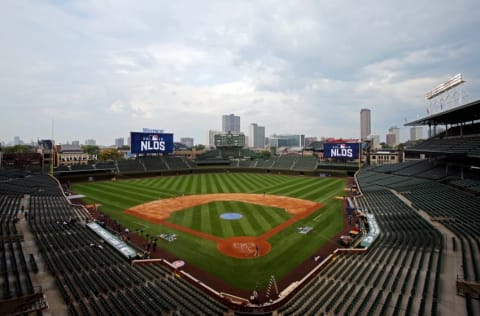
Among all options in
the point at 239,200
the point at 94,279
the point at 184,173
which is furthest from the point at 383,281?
the point at 184,173

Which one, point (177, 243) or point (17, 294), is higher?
point (17, 294)

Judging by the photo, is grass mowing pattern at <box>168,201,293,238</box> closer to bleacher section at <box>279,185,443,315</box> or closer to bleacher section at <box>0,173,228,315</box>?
bleacher section at <box>0,173,228,315</box>

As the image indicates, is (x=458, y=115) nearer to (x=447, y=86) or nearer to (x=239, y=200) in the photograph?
(x=447, y=86)

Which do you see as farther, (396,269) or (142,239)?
(142,239)

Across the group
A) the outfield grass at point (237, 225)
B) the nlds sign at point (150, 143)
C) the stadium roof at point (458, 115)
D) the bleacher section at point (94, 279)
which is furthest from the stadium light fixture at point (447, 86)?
the nlds sign at point (150, 143)

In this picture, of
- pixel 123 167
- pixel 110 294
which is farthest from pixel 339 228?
pixel 123 167

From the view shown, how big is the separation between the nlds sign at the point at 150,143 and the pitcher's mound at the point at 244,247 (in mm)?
50887

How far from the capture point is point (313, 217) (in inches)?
1139

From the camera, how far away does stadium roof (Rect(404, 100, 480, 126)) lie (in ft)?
92.6

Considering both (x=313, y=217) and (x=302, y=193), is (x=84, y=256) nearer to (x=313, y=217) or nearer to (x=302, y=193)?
(x=313, y=217)

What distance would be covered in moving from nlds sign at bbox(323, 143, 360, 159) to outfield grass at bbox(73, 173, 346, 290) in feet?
58.1

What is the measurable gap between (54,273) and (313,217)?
966 inches

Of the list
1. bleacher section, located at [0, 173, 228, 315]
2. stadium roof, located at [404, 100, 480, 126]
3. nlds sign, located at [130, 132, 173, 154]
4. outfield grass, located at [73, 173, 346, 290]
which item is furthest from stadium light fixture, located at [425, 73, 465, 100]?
nlds sign, located at [130, 132, 173, 154]

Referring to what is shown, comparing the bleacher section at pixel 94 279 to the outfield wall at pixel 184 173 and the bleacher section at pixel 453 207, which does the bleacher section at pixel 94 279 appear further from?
the outfield wall at pixel 184 173
